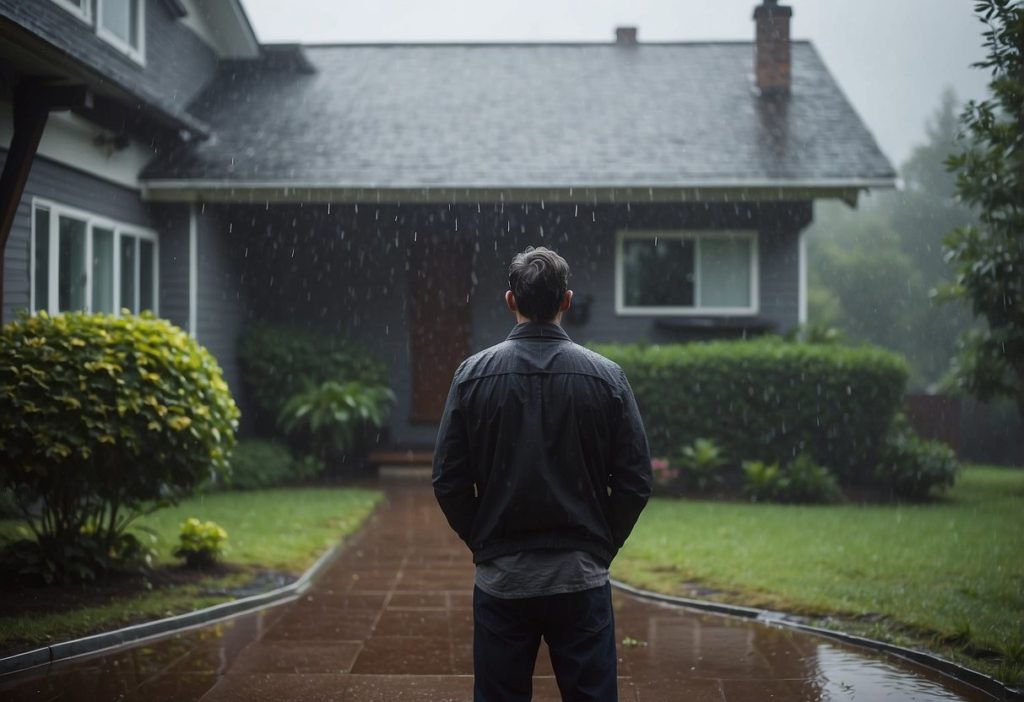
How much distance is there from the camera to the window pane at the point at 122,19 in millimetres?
11523

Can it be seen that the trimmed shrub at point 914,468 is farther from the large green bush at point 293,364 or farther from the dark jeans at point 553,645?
the dark jeans at point 553,645

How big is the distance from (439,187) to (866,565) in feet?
23.6

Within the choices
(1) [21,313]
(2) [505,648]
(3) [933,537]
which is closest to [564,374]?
(2) [505,648]

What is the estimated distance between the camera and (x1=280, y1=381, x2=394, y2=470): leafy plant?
505 inches

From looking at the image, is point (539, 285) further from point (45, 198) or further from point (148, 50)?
point (148, 50)

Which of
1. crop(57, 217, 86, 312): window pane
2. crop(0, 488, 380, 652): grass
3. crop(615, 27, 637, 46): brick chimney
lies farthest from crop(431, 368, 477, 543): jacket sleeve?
crop(615, 27, 637, 46): brick chimney

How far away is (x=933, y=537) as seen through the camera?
29.0ft

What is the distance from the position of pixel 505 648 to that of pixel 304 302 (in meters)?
11.8

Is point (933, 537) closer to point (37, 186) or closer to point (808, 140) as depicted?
point (808, 140)

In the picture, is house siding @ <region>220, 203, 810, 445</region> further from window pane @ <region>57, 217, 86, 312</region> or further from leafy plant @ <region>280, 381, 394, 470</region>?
window pane @ <region>57, 217, 86, 312</region>

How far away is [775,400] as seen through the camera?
11906 mm

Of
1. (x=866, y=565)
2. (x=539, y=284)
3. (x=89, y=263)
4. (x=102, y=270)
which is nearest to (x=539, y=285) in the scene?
(x=539, y=284)

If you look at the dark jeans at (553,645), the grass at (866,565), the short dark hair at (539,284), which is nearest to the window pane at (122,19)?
the grass at (866,565)

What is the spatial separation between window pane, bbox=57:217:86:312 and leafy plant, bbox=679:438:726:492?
21.9 feet
